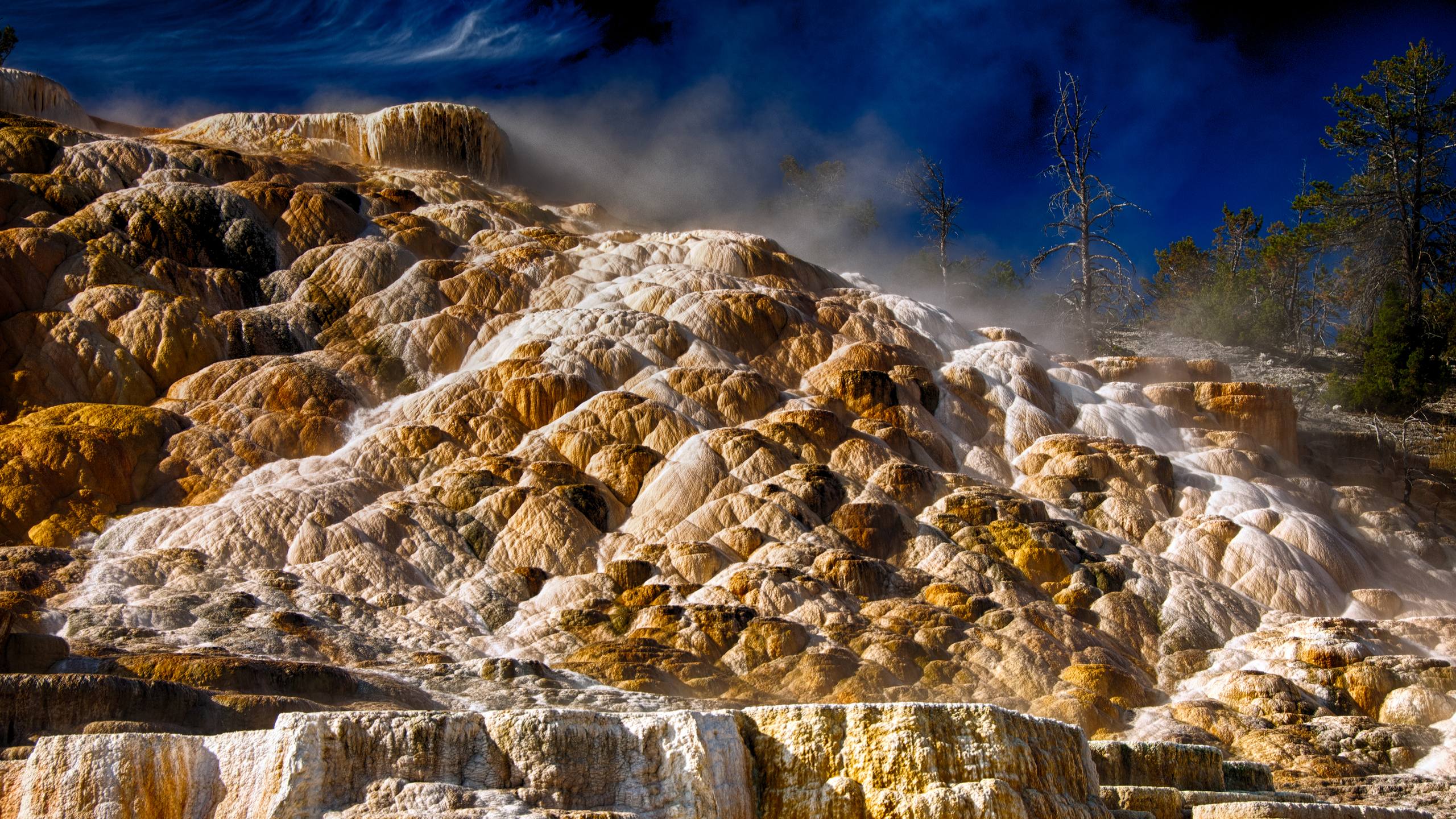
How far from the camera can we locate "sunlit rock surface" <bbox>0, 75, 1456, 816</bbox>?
831cm

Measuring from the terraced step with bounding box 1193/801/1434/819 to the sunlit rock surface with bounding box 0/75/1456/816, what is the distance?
0.63 meters

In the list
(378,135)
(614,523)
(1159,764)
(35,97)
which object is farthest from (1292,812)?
(35,97)

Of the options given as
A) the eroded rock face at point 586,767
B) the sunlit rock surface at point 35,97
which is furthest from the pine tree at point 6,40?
the eroded rock face at point 586,767

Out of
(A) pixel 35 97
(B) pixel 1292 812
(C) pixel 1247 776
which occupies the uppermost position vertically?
(A) pixel 35 97

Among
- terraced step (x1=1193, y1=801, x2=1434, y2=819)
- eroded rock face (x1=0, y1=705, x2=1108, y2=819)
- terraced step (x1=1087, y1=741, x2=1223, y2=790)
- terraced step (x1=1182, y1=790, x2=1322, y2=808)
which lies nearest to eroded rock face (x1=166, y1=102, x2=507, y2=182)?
terraced step (x1=1087, y1=741, x2=1223, y2=790)

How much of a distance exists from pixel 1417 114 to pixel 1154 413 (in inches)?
550

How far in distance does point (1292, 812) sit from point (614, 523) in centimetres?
1029

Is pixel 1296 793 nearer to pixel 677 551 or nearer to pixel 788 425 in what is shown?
pixel 677 551

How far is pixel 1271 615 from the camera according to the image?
16.3 meters

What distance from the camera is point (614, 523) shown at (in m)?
16.9

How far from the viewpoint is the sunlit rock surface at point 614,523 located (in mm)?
8312

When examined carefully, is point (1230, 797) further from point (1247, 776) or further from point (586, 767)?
point (586, 767)

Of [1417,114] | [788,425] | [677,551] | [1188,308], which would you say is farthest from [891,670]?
[1188,308]

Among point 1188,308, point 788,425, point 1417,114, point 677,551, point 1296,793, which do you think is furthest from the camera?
point 1188,308
